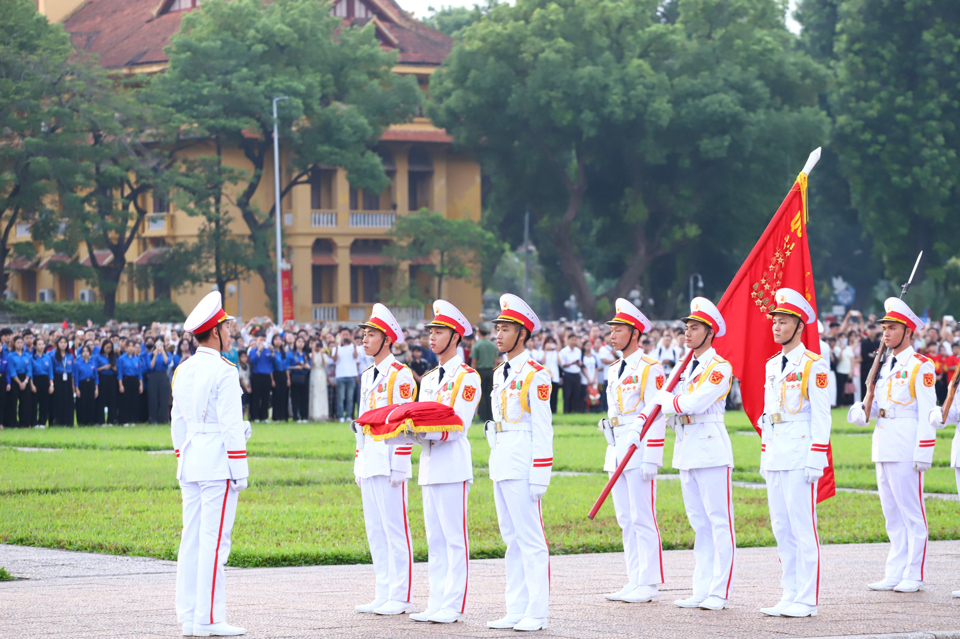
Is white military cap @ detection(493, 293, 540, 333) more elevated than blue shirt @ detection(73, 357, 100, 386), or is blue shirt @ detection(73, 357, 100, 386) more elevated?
white military cap @ detection(493, 293, 540, 333)

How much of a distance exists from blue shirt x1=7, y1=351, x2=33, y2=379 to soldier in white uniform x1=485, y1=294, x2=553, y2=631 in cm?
1831

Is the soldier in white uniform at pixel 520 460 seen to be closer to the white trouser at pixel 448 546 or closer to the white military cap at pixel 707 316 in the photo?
the white trouser at pixel 448 546

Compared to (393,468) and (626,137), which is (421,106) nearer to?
(626,137)

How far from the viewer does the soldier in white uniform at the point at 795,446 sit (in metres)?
9.49

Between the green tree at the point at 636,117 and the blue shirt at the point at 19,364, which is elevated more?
the green tree at the point at 636,117

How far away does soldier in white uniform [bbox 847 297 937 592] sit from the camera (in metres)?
10.8

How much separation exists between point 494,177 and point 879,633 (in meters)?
53.7

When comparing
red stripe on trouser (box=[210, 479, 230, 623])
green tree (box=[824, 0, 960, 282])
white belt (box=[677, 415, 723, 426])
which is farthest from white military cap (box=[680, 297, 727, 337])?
green tree (box=[824, 0, 960, 282])

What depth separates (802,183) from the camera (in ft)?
36.8

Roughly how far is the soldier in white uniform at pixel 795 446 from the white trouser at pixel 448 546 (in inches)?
82.9

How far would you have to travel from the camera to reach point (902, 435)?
11.0m

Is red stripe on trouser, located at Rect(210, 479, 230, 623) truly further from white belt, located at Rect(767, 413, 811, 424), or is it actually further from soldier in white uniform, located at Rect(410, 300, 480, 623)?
white belt, located at Rect(767, 413, 811, 424)

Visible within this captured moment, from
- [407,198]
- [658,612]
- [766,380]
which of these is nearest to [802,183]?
[766,380]

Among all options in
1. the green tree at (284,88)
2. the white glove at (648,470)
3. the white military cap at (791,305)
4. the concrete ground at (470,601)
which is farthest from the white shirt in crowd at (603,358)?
the green tree at (284,88)
